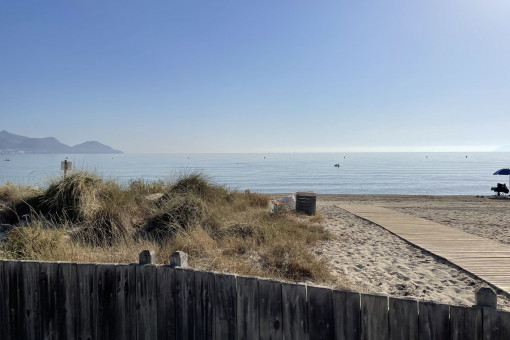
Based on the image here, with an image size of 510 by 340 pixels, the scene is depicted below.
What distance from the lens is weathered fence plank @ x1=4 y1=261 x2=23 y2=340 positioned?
307cm

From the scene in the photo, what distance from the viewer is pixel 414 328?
2.30 meters

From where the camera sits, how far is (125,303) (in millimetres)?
2912

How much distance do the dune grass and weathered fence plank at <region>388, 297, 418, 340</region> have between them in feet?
9.55

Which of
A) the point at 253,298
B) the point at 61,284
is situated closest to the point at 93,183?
the point at 61,284

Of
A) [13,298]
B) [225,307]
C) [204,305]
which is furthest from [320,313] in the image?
[13,298]

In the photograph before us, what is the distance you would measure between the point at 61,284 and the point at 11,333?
70cm

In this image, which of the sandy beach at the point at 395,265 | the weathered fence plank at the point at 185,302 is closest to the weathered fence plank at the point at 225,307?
the weathered fence plank at the point at 185,302

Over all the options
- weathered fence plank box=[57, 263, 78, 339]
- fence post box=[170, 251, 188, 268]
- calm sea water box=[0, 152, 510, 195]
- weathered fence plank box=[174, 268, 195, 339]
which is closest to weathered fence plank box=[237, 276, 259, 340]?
weathered fence plank box=[174, 268, 195, 339]

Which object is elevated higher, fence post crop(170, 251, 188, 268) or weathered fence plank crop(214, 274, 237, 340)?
fence post crop(170, 251, 188, 268)

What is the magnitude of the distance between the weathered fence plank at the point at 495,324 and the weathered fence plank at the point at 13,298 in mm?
3693

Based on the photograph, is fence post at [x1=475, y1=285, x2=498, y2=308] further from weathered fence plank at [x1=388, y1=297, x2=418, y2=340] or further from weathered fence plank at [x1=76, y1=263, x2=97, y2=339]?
weathered fence plank at [x1=76, y1=263, x2=97, y2=339]

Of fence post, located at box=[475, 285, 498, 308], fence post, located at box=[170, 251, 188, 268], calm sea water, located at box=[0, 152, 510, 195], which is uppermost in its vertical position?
fence post, located at box=[170, 251, 188, 268]

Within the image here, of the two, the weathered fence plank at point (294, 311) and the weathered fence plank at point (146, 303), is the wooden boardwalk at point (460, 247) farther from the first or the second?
the weathered fence plank at point (146, 303)

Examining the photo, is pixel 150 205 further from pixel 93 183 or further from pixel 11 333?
pixel 11 333
